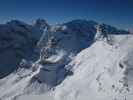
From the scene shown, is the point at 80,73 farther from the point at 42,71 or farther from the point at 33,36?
the point at 33,36

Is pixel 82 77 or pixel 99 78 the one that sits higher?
pixel 99 78

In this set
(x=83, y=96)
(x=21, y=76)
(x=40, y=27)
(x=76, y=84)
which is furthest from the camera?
(x=40, y=27)

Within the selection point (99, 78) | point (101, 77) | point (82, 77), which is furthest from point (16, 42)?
point (101, 77)

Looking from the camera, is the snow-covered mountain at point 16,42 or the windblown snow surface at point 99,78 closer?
the windblown snow surface at point 99,78

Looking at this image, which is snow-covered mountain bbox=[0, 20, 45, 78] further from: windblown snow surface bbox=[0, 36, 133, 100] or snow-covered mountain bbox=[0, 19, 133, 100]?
windblown snow surface bbox=[0, 36, 133, 100]

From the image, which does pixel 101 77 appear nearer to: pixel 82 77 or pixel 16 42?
pixel 82 77

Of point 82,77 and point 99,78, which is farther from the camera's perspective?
point 82,77

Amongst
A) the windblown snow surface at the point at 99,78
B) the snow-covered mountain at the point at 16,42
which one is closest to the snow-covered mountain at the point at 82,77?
the windblown snow surface at the point at 99,78

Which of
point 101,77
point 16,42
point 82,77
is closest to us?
point 101,77

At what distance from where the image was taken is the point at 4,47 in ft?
304

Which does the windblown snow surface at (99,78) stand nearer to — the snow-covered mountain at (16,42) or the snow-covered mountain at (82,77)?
the snow-covered mountain at (82,77)

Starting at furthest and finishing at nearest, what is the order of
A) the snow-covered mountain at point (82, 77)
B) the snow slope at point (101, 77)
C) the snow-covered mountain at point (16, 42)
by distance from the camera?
the snow-covered mountain at point (16, 42) < the snow-covered mountain at point (82, 77) < the snow slope at point (101, 77)

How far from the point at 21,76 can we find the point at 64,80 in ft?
37.9

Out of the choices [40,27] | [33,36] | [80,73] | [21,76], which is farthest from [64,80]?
[40,27]
